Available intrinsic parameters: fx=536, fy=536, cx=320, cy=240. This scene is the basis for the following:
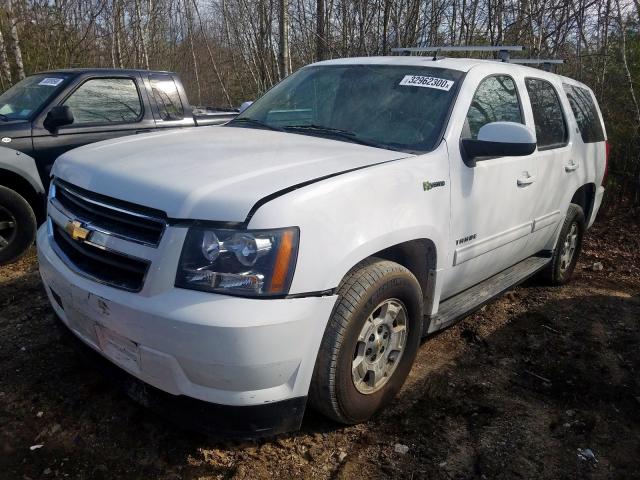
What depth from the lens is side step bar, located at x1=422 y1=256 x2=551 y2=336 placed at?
315 centimetres

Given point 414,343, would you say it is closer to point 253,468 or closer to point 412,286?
point 412,286

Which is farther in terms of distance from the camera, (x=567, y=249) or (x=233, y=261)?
(x=567, y=249)

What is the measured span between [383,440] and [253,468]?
2.18ft

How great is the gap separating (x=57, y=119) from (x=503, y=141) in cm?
410

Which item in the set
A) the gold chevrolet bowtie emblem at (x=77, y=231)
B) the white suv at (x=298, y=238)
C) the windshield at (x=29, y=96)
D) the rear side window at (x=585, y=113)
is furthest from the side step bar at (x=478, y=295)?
the windshield at (x=29, y=96)

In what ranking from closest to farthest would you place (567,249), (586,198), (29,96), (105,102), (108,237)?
(108,237), (567,249), (586,198), (29,96), (105,102)

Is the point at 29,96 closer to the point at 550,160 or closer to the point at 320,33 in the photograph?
the point at 550,160

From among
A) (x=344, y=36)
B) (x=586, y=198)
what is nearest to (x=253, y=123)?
(x=586, y=198)

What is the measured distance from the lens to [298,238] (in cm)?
211

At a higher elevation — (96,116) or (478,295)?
(96,116)

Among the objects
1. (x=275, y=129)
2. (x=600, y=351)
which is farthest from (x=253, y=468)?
(x=600, y=351)

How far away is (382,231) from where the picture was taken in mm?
2463

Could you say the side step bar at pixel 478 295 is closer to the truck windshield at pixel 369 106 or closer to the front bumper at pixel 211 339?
the truck windshield at pixel 369 106

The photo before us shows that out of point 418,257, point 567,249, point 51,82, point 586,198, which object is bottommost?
point 567,249
